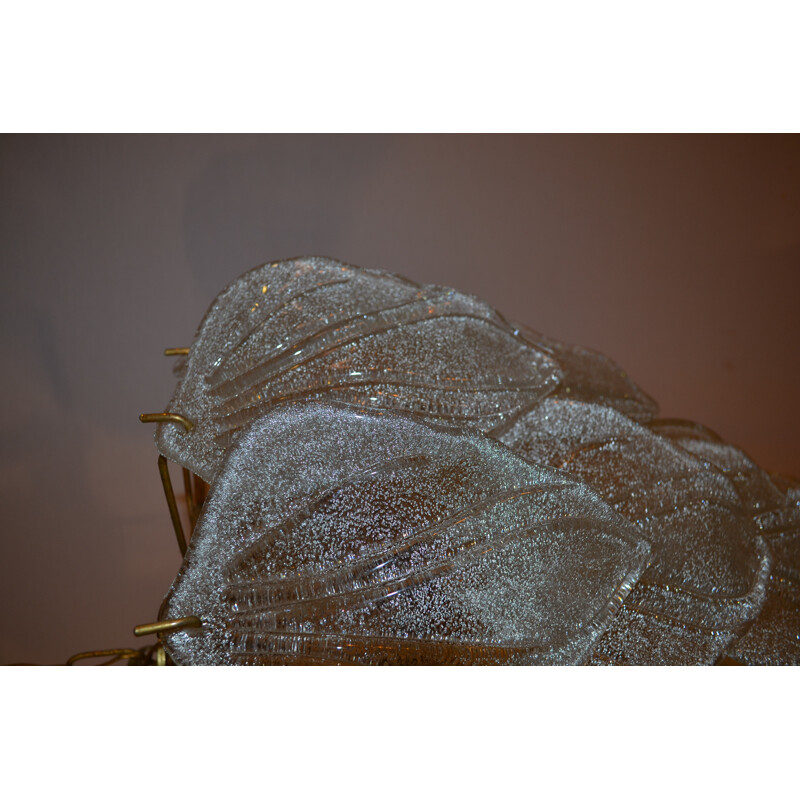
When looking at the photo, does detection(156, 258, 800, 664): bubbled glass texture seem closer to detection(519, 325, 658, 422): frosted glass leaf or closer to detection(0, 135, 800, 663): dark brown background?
detection(519, 325, 658, 422): frosted glass leaf

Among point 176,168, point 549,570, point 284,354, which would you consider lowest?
point 549,570

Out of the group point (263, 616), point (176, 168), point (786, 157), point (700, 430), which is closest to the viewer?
point (263, 616)

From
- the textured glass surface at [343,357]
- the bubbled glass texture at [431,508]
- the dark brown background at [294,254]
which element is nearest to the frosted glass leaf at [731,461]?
the bubbled glass texture at [431,508]

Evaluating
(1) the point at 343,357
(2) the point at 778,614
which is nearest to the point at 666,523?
(2) the point at 778,614

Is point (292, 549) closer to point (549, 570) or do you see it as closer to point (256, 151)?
point (549, 570)

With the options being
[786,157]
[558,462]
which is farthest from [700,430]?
[786,157]

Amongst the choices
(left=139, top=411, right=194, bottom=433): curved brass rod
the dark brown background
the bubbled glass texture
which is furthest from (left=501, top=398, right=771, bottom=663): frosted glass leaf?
the dark brown background

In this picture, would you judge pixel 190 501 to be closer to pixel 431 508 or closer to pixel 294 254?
pixel 431 508
